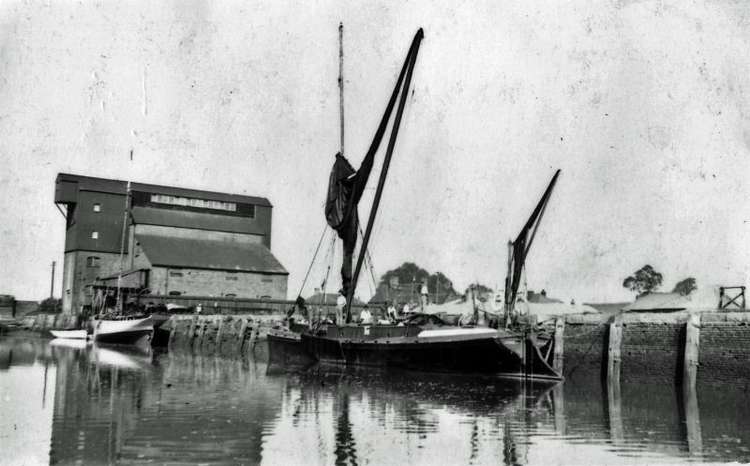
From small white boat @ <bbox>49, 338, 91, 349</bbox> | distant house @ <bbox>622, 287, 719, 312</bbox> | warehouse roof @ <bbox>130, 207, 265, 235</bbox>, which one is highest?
warehouse roof @ <bbox>130, 207, 265, 235</bbox>

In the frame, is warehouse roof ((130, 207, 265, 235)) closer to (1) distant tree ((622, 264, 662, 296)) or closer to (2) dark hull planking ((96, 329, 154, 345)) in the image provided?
(2) dark hull planking ((96, 329, 154, 345))

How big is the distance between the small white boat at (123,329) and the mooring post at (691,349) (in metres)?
35.7

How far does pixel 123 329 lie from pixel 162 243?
1676 centimetres

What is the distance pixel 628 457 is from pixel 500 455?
6.60 ft

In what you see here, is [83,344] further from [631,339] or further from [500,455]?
[500,455]

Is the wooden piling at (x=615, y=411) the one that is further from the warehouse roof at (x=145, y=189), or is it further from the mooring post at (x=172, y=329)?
the warehouse roof at (x=145, y=189)

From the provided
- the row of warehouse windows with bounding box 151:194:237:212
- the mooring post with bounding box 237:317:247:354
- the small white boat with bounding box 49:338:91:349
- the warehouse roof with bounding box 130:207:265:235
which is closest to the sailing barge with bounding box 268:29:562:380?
the mooring post with bounding box 237:317:247:354

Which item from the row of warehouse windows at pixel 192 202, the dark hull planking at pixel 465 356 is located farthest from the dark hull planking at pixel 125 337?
the dark hull planking at pixel 465 356

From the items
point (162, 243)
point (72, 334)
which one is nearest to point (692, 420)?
point (72, 334)

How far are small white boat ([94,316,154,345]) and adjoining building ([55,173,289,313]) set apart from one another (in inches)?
276

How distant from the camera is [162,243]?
211 ft

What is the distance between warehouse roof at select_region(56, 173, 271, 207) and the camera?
220 feet

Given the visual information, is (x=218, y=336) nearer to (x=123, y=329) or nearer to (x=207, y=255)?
(x=123, y=329)

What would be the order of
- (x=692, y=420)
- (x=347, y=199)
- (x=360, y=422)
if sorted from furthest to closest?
(x=347, y=199) < (x=692, y=420) < (x=360, y=422)
